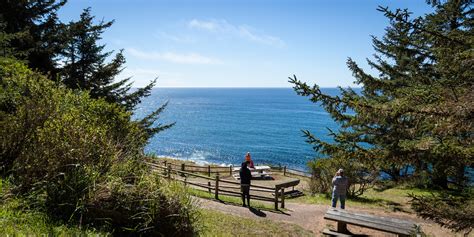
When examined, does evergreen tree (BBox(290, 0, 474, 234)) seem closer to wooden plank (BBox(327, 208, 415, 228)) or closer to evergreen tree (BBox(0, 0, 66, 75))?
wooden plank (BBox(327, 208, 415, 228))

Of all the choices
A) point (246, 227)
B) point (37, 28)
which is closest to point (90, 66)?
point (37, 28)

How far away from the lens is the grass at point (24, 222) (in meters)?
3.84

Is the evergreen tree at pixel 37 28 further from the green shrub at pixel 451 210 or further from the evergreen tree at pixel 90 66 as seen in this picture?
the green shrub at pixel 451 210

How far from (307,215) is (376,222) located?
13.0 feet

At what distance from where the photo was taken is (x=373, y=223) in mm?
8781

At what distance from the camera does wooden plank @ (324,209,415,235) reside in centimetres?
848

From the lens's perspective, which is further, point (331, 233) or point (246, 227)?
point (331, 233)

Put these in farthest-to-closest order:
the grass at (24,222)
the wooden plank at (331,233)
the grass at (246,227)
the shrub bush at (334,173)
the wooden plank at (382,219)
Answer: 1. the shrub bush at (334,173)
2. the wooden plank at (331,233)
3. the grass at (246,227)
4. the wooden plank at (382,219)
5. the grass at (24,222)

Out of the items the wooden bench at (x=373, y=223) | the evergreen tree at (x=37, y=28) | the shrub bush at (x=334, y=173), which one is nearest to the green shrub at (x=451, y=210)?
the wooden bench at (x=373, y=223)

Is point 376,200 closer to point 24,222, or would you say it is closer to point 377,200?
point 377,200

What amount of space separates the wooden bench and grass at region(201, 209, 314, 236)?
98 centimetres

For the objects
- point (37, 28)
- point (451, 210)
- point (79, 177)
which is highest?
point (37, 28)

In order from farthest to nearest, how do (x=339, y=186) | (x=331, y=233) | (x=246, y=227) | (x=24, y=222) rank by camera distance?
1. (x=339, y=186)
2. (x=331, y=233)
3. (x=246, y=227)
4. (x=24, y=222)

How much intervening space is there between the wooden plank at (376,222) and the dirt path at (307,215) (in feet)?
3.74
